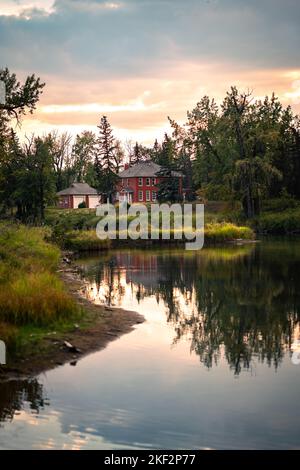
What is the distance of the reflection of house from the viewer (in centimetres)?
10462

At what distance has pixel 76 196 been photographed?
344 ft

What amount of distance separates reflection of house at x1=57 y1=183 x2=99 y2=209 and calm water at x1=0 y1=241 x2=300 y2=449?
8167 centimetres

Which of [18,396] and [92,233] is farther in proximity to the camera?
[92,233]

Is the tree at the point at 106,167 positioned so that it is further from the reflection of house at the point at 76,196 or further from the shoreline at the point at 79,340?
the shoreline at the point at 79,340

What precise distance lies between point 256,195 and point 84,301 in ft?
172

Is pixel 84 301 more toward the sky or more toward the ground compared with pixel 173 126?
more toward the ground

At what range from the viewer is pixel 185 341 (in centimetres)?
1686

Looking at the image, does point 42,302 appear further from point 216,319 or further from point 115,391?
point 216,319

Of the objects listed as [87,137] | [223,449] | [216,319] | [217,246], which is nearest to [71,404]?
[223,449]

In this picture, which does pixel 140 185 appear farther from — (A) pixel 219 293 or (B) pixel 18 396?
(B) pixel 18 396

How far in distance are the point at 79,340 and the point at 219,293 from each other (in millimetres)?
11060

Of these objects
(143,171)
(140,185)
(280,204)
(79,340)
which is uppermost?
(143,171)

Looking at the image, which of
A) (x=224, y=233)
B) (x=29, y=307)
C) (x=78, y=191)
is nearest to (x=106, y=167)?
(x=78, y=191)

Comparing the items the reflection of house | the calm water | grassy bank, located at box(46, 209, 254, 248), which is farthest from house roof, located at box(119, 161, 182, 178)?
the calm water
